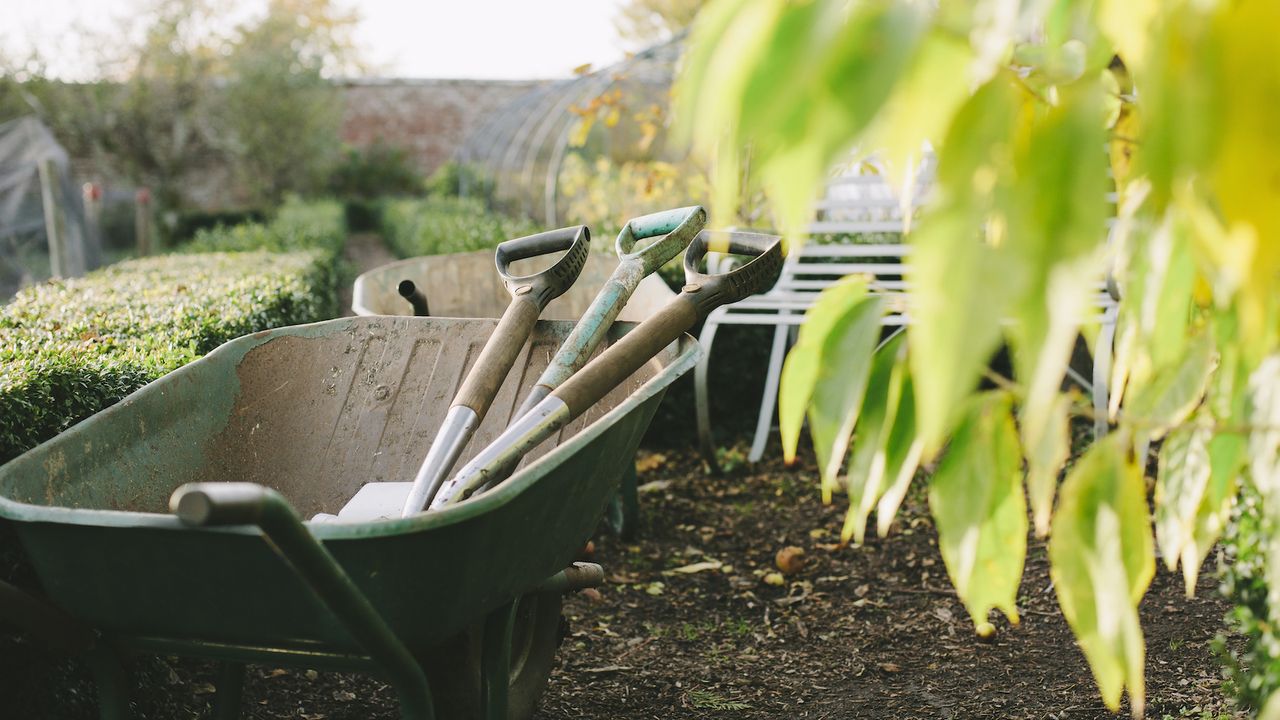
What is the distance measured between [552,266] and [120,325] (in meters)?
1.34

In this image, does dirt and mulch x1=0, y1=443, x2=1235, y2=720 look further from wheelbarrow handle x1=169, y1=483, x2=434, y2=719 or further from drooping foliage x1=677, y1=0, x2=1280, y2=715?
drooping foliage x1=677, y1=0, x2=1280, y2=715

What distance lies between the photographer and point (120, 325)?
272cm

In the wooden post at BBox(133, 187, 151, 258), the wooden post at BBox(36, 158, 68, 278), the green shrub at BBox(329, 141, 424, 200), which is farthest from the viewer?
the green shrub at BBox(329, 141, 424, 200)

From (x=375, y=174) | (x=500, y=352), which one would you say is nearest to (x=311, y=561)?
(x=500, y=352)

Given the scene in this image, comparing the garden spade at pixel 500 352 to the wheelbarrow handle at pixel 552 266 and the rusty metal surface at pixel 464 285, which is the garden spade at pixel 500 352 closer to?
the wheelbarrow handle at pixel 552 266

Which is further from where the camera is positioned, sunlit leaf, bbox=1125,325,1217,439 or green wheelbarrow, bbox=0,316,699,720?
green wheelbarrow, bbox=0,316,699,720

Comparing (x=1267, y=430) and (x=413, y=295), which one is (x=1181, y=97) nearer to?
(x=1267, y=430)

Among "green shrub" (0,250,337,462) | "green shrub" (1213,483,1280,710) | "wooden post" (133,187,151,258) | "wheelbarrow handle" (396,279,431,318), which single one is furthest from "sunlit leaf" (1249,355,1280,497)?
"wooden post" (133,187,151,258)

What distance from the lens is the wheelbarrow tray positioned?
124 cm

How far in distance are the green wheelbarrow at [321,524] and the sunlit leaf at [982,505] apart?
0.62 meters

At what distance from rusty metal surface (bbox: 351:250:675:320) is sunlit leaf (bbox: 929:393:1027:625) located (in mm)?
2285

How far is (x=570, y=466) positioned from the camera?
144 centimetres

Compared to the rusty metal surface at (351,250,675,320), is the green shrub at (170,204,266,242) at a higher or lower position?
lower

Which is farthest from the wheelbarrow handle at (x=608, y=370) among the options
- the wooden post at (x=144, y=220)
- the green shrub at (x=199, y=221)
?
the green shrub at (x=199, y=221)
